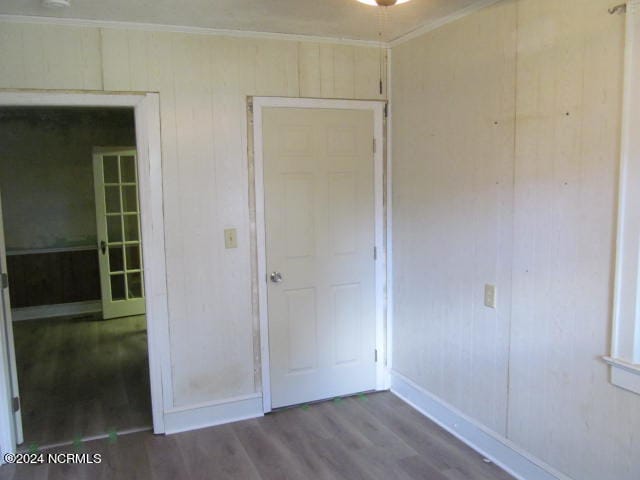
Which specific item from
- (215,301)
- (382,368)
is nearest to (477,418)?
(382,368)

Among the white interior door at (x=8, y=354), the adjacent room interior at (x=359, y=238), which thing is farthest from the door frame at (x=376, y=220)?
the white interior door at (x=8, y=354)

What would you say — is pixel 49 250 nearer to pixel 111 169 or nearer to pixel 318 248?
pixel 111 169

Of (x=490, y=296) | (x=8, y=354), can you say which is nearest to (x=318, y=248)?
(x=490, y=296)

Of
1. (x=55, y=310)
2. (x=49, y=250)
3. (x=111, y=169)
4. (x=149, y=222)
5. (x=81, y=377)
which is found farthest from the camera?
(x=55, y=310)

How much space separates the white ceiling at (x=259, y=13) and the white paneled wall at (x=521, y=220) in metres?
0.24

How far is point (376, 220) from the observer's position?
372 centimetres

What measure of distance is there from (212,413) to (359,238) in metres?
1.53

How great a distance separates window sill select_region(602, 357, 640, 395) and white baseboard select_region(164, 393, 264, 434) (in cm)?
216

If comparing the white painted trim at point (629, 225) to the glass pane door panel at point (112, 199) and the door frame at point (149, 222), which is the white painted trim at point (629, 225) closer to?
the door frame at point (149, 222)

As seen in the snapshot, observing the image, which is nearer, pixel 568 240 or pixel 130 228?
pixel 568 240

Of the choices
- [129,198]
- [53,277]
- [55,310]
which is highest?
[129,198]

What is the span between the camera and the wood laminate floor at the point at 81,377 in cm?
343

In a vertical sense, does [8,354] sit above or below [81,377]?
above

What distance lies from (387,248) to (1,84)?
255cm
